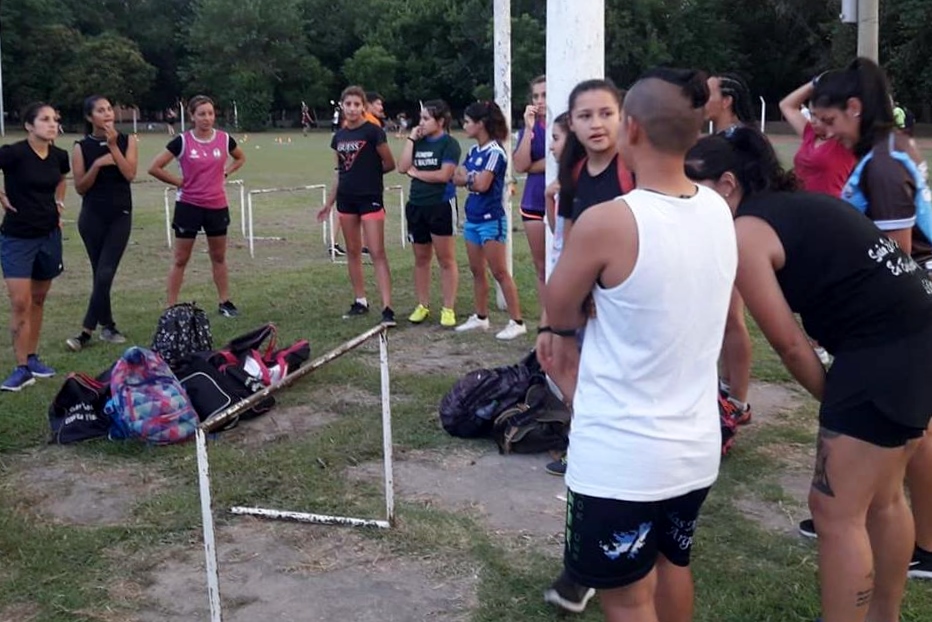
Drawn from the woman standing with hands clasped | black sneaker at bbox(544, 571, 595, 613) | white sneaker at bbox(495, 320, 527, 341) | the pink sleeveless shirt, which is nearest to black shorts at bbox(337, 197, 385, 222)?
the pink sleeveless shirt

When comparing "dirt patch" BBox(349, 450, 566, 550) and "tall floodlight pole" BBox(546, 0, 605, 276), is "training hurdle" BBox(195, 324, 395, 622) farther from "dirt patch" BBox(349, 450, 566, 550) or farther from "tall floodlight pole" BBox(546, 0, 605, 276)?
"tall floodlight pole" BBox(546, 0, 605, 276)

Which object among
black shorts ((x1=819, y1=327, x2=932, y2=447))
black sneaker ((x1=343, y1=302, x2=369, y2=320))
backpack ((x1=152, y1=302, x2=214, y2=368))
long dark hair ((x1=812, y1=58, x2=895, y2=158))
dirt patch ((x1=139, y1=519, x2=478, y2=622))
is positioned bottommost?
dirt patch ((x1=139, y1=519, x2=478, y2=622))

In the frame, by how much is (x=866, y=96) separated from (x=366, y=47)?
6666cm

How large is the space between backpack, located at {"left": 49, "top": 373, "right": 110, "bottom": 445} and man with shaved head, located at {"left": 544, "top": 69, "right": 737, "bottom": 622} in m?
3.93

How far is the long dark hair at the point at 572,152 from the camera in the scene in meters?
4.65

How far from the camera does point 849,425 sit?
9.43 ft

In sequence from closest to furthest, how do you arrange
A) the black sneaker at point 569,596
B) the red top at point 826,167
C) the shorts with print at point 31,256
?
the black sneaker at point 569,596 < the red top at point 826,167 < the shorts with print at point 31,256

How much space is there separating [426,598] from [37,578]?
1.58 meters

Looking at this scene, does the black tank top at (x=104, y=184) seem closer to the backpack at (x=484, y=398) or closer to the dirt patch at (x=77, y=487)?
the dirt patch at (x=77, y=487)

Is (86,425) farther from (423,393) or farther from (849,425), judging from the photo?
(849,425)

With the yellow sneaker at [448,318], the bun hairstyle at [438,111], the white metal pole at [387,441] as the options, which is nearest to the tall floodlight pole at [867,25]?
the bun hairstyle at [438,111]

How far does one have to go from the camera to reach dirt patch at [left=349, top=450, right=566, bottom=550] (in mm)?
4473

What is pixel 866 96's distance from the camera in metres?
3.76

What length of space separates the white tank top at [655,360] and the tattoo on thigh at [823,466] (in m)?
0.65
